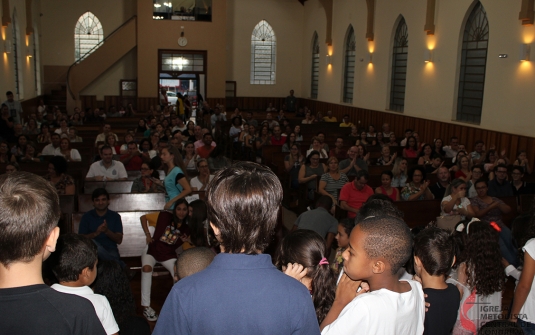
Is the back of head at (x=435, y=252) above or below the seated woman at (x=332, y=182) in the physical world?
above

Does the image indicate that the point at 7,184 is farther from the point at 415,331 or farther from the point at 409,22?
the point at 409,22

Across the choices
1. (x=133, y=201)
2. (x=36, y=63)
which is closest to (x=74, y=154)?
(x=133, y=201)

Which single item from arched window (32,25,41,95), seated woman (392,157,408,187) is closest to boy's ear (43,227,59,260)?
seated woman (392,157,408,187)

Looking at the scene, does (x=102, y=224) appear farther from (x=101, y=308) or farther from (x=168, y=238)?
(x=101, y=308)

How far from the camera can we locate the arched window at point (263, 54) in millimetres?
23234

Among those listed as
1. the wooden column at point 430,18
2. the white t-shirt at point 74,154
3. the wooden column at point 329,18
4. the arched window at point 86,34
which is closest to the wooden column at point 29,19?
the arched window at point 86,34

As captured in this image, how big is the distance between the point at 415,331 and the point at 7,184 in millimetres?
1568

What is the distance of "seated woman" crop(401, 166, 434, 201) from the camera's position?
705 cm

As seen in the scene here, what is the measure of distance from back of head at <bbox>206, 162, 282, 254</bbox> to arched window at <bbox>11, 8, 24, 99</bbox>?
1702 cm

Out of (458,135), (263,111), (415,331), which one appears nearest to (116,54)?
(263,111)

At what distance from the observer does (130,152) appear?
9305 mm

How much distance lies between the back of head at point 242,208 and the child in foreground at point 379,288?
0.62 meters

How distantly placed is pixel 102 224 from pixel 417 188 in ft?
13.6

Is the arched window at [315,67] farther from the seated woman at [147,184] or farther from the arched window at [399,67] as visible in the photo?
the seated woman at [147,184]
